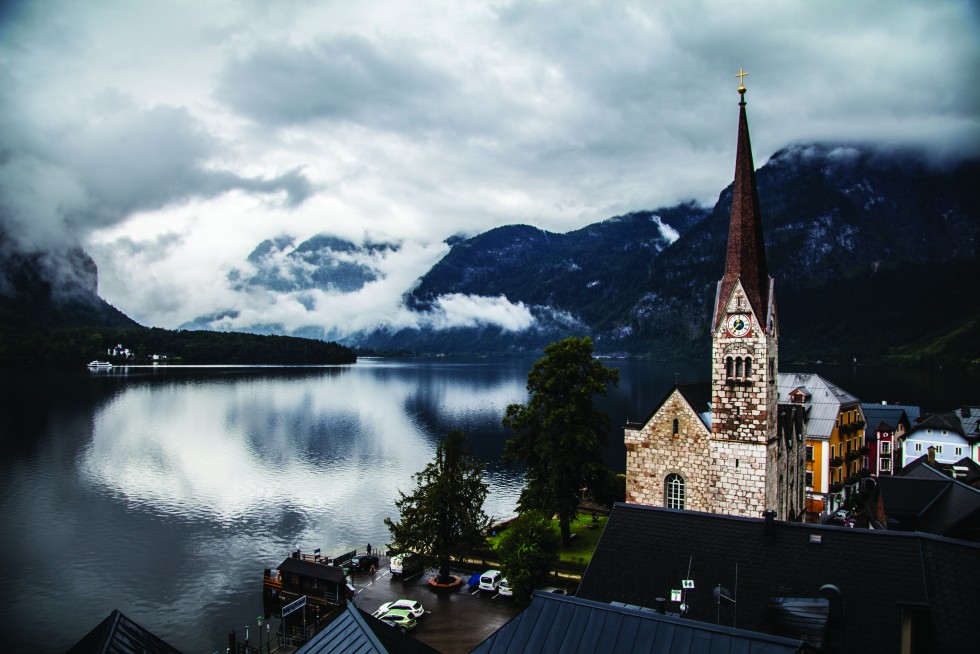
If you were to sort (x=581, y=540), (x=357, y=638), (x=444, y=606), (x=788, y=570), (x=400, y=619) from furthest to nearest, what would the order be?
1. (x=581, y=540)
2. (x=444, y=606)
3. (x=400, y=619)
4. (x=788, y=570)
5. (x=357, y=638)

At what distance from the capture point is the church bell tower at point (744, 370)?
33812 mm

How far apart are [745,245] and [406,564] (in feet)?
83.5

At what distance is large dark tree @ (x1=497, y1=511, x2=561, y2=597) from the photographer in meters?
32.5

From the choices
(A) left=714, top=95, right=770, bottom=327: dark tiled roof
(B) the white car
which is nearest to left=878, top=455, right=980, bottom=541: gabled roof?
(A) left=714, top=95, right=770, bottom=327: dark tiled roof

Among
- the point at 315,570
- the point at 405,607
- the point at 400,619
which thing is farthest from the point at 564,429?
the point at 315,570

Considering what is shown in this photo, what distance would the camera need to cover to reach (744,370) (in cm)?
3394

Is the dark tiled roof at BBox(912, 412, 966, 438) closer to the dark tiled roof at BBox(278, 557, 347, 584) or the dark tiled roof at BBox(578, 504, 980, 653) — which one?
the dark tiled roof at BBox(578, 504, 980, 653)

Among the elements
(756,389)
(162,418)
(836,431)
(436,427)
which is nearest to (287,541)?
(756,389)

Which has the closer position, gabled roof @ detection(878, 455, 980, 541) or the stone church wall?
gabled roof @ detection(878, 455, 980, 541)

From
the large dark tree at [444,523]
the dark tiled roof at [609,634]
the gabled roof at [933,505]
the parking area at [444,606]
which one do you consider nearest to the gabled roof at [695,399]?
the gabled roof at [933,505]

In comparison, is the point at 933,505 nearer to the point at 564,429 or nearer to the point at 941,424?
the point at 564,429

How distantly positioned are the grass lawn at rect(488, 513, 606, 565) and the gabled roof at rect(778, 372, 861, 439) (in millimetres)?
18704

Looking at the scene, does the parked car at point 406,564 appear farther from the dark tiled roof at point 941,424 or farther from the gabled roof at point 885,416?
the dark tiled roof at point 941,424

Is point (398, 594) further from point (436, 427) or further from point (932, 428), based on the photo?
point (436, 427)
